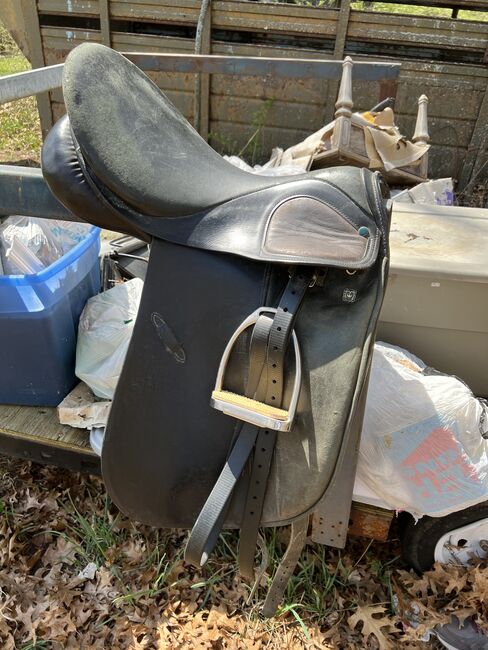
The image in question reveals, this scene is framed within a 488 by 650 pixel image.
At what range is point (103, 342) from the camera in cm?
171

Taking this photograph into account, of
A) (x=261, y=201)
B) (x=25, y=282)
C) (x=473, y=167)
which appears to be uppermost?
(x=261, y=201)

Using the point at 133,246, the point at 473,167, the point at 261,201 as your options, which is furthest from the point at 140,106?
the point at 473,167

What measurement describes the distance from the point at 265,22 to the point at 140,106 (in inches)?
159

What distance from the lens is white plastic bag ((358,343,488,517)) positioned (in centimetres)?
139

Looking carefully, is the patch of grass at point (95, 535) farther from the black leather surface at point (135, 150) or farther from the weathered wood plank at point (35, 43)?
the weathered wood plank at point (35, 43)

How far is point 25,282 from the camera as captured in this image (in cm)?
156

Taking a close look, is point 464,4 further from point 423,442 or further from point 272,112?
point 423,442

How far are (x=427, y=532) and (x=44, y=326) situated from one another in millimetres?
1379

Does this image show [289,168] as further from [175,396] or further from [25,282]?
[175,396]

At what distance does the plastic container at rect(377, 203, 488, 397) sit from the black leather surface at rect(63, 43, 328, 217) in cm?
71

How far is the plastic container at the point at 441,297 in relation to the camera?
1547mm

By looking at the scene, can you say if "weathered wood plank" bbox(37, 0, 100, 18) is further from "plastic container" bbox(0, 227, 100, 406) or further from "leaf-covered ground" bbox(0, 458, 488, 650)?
"leaf-covered ground" bbox(0, 458, 488, 650)

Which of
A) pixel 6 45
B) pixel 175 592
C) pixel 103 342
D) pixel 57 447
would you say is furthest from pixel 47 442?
pixel 6 45

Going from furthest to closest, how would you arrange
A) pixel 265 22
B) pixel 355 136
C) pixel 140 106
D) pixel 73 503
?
1. pixel 265 22
2. pixel 355 136
3. pixel 73 503
4. pixel 140 106
